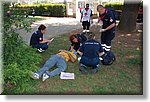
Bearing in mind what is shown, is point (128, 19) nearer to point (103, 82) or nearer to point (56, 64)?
point (56, 64)

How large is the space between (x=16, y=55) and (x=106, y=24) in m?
1.57

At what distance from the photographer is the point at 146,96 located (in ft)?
10.1

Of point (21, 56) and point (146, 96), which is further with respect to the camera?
point (21, 56)

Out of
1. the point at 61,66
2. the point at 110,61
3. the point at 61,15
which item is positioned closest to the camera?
the point at 61,66

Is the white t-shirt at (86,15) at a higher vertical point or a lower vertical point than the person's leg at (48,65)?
higher

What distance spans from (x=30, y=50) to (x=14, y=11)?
77 centimetres

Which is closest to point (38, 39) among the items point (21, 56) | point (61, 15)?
point (21, 56)

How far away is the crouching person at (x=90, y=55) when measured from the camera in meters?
3.99

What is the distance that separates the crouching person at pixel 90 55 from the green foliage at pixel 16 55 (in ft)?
2.34

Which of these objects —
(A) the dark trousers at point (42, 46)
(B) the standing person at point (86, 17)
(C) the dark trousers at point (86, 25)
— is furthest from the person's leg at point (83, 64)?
(C) the dark trousers at point (86, 25)

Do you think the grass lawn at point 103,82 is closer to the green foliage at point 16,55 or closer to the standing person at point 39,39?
the green foliage at point 16,55

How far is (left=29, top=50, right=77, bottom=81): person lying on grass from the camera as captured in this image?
3.81 meters

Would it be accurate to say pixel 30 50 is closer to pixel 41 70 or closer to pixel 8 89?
pixel 41 70

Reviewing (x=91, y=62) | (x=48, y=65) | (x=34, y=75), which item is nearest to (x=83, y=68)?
(x=91, y=62)
